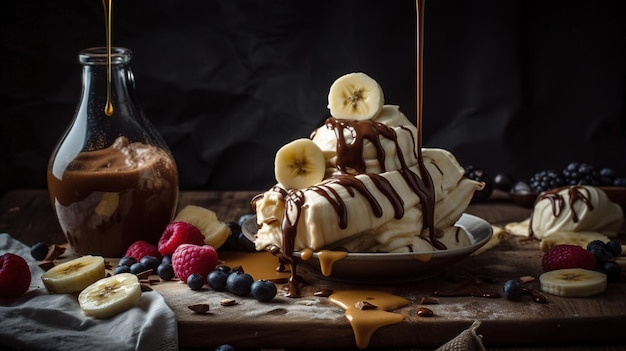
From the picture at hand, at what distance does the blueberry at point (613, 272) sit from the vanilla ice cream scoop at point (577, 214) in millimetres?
459

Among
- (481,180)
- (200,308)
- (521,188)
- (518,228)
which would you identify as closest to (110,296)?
(200,308)

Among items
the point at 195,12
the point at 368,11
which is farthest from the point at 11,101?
the point at 368,11

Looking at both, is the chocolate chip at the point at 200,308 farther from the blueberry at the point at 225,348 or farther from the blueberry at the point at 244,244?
the blueberry at the point at 244,244

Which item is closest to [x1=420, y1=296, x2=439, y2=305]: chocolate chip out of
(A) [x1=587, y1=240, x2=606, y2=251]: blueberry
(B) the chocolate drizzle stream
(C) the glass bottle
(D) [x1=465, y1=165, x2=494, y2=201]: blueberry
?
(B) the chocolate drizzle stream

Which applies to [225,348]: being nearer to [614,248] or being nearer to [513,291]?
[513,291]

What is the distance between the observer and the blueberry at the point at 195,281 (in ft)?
8.39

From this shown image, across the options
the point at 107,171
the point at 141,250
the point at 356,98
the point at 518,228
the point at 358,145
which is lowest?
the point at 518,228

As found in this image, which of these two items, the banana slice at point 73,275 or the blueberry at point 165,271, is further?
the blueberry at point 165,271

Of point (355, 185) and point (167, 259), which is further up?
point (355, 185)

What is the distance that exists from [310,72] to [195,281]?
5.53 ft

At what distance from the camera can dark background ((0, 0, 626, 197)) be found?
3.92m

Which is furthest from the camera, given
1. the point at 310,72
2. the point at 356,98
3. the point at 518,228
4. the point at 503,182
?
the point at 310,72

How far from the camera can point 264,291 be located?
2.44m

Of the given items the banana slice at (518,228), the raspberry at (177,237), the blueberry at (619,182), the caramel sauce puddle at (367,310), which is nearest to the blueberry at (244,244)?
the raspberry at (177,237)
